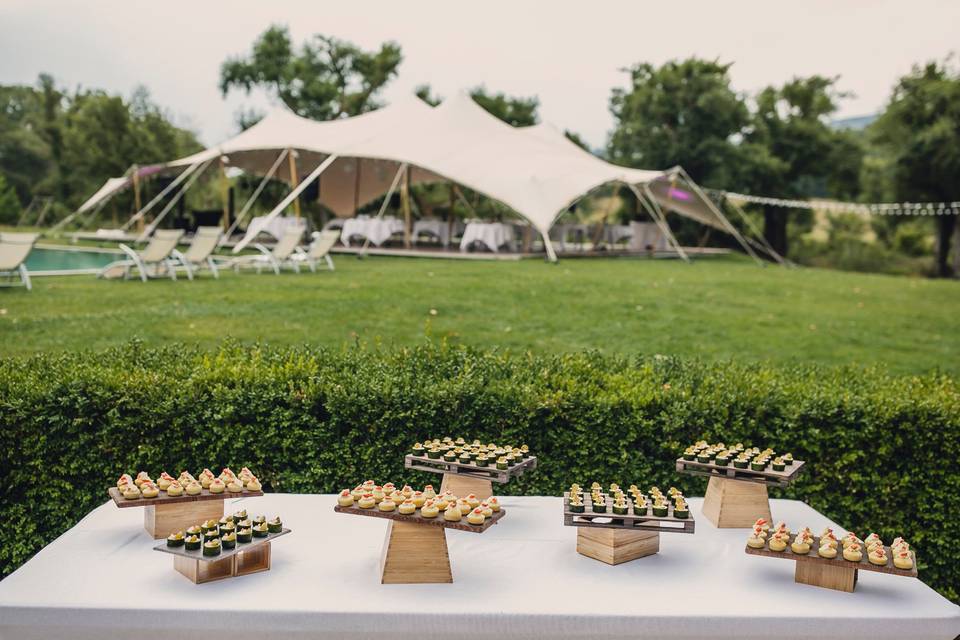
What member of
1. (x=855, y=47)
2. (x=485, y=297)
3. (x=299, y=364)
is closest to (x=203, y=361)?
(x=299, y=364)

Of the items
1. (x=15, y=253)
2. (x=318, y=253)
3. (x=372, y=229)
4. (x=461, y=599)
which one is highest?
(x=372, y=229)

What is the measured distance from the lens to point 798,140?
30172 millimetres

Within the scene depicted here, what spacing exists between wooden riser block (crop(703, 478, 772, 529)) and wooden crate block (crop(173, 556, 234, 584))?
1819 mm

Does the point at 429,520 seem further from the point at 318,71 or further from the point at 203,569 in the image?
the point at 318,71

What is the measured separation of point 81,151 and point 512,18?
2217 cm

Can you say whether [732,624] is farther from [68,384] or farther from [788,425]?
→ [68,384]

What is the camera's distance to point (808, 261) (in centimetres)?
3142

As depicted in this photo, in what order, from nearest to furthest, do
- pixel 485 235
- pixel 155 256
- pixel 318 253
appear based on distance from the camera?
pixel 155 256 < pixel 318 253 < pixel 485 235

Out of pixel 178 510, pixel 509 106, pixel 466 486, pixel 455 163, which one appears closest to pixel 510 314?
pixel 466 486

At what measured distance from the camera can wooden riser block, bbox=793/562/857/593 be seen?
9.05 feet

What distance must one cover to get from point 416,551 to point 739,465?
1346 millimetres

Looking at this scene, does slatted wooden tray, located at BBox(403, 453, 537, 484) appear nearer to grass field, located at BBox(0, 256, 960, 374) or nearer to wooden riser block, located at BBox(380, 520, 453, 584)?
wooden riser block, located at BBox(380, 520, 453, 584)

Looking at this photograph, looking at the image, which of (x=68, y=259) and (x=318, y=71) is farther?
(x=318, y=71)

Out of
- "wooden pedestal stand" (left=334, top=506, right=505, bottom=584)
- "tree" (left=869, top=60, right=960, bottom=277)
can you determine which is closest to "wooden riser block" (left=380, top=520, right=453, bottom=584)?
"wooden pedestal stand" (left=334, top=506, right=505, bottom=584)
